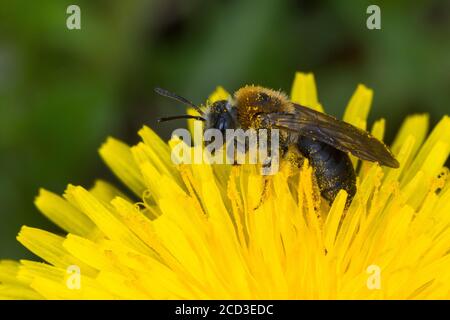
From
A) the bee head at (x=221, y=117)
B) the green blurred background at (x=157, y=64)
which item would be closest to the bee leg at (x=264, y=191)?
the bee head at (x=221, y=117)

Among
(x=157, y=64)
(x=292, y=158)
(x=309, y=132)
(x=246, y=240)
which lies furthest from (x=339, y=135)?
(x=157, y=64)

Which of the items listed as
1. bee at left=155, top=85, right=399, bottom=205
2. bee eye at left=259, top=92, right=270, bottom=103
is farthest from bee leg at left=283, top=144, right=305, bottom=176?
bee eye at left=259, top=92, right=270, bottom=103

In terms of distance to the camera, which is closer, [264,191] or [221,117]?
[221,117]

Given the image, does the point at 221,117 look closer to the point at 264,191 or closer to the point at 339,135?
the point at 264,191

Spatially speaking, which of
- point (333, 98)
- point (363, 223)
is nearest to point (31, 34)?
point (333, 98)

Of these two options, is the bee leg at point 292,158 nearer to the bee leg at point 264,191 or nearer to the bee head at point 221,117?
the bee leg at point 264,191

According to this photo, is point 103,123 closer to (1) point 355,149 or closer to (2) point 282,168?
(2) point 282,168

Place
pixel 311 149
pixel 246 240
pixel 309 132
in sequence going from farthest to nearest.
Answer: pixel 246 240 → pixel 311 149 → pixel 309 132

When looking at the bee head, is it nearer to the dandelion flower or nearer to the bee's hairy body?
the bee's hairy body
